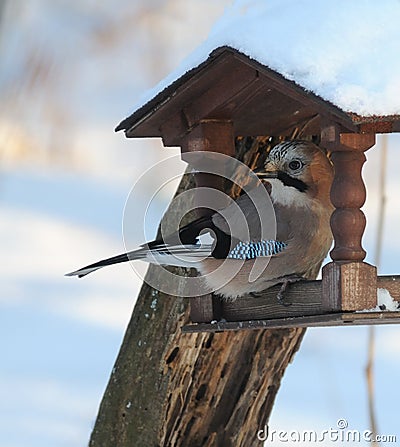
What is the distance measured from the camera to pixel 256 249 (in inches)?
116

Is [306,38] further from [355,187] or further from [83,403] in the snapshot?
[83,403]

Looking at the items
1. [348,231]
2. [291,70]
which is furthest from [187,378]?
[291,70]

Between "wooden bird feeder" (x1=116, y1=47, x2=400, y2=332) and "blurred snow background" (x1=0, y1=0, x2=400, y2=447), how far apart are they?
115cm

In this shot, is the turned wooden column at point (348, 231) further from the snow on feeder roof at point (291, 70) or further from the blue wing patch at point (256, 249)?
the blue wing patch at point (256, 249)

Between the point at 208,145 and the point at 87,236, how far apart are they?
125 inches

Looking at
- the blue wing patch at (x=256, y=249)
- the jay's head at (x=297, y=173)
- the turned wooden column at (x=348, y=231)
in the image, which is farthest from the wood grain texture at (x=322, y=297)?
the jay's head at (x=297, y=173)

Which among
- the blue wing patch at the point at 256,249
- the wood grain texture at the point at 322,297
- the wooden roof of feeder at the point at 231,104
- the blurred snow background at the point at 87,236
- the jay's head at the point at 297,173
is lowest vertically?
the wood grain texture at the point at 322,297

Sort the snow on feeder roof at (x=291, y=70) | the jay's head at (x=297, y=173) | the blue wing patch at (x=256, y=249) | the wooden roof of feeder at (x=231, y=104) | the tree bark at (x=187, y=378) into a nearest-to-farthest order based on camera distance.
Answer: the snow on feeder roof at (x=291, y=70)
the wooden roof of feeder at (x=231, y=104)
the blue wing patch at (x=256, y=249)
the jay's head at (x=297, y=173)
the tree bark at (x=187, y=378)

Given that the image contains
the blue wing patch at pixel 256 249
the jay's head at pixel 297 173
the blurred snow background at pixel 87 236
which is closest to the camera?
the blue wing patch at pixel 256 249

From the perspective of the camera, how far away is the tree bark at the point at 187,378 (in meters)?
3.45

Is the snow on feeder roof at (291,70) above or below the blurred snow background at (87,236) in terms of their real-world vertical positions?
below

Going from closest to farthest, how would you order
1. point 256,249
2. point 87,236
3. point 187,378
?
1. point 256,249
2. point 187,378
3. point 87,236

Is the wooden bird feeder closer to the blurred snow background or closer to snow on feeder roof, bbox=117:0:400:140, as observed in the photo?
snow on feeder roof, bbox=117:0:400:140

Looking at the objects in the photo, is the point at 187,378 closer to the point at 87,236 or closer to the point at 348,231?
the point at 348,231
